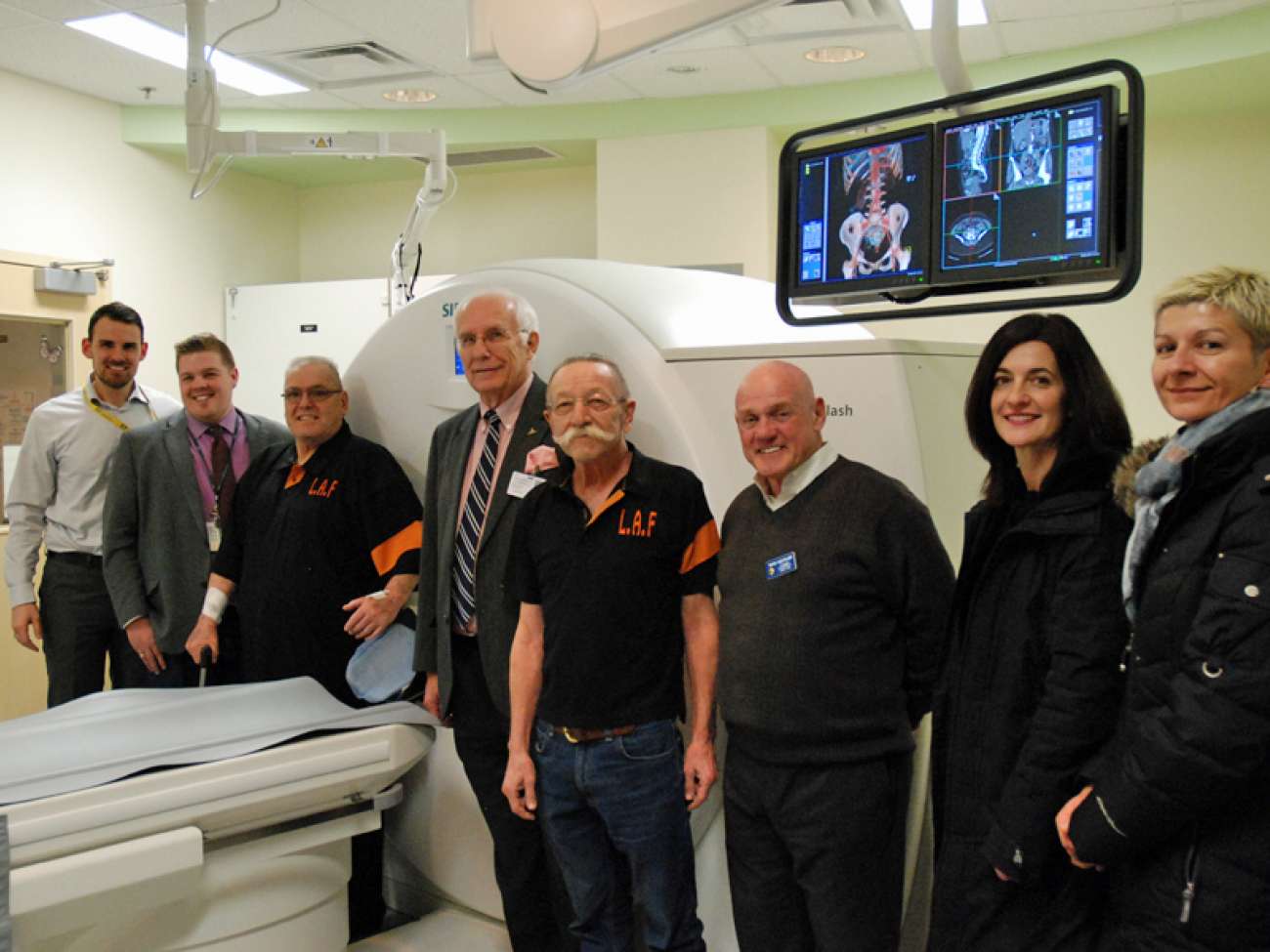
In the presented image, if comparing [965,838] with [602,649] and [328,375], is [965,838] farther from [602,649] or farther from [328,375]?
[328,375]

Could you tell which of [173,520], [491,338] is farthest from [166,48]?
[491,338]

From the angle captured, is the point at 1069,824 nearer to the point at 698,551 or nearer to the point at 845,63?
the point at 698,551

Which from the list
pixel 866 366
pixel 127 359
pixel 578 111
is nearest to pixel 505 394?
pixel 866 366

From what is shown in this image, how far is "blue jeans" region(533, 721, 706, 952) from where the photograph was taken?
210 cm

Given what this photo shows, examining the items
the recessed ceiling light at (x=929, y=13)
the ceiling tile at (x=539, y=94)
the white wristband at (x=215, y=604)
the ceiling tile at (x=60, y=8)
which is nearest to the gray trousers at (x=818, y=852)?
the white wristband at (x=215, y=604)

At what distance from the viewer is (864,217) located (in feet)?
6.31

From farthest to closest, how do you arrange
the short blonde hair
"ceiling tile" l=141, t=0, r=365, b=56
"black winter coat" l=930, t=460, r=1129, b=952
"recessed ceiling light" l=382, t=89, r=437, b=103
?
"recessed ceiling light" l=382, t=89, r=437, b=103, "ceiling tile" l=141, t=0, r=365, b=56, "black winter coat" l=930, t=460, r=1129, b=952, the short blonde hair

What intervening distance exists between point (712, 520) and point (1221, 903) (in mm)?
1041

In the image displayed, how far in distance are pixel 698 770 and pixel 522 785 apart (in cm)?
33

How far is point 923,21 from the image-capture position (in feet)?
15.1

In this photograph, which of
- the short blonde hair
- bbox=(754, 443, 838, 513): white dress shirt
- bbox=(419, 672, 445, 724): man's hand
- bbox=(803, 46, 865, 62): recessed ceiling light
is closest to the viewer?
the short blonde hair

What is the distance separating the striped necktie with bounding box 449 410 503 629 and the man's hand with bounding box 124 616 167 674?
3.40 feet

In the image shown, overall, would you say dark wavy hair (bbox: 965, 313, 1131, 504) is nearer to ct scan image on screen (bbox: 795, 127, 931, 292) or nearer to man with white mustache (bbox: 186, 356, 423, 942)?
ct scan image on screen (bbox: 795, 127, 931, 292)

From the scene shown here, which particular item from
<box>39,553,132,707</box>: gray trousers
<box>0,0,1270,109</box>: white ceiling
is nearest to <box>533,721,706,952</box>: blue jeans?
<box>39,553,132,707</box>: gray trousers
